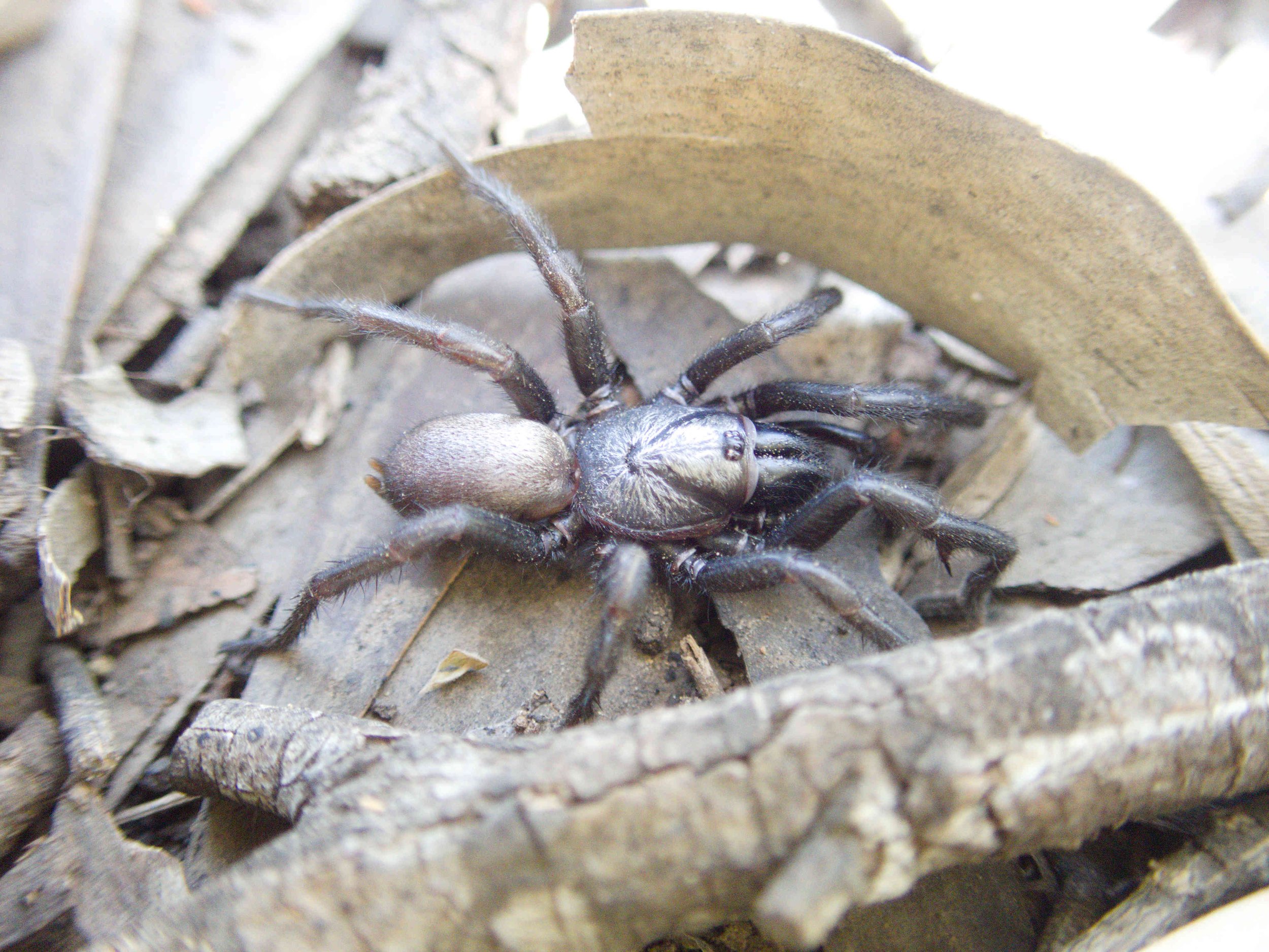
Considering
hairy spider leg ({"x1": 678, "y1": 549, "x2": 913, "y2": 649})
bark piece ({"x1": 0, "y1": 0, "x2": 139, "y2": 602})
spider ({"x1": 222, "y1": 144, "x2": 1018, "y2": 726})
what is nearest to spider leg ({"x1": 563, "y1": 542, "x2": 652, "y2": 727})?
spider ({"x1": 222, "y1": 144, "x2": 1018, "y2": 726})

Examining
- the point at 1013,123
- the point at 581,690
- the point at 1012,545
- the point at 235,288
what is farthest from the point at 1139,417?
the point at 235,288

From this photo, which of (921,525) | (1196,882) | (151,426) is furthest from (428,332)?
(1196,882)

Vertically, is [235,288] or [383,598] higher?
[235,288]

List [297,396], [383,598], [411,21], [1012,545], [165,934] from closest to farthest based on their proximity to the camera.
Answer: [165,934] → [1012,545] → [383,598] → [297,396] → [411,21]

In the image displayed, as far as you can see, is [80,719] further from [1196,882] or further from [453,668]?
[1196,882]

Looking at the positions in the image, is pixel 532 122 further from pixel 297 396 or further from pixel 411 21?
pixel 297 396

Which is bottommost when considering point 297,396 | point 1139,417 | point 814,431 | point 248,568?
point 248,568

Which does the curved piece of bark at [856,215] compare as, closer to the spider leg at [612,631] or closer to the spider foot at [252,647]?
the spider foot at [252,647]
